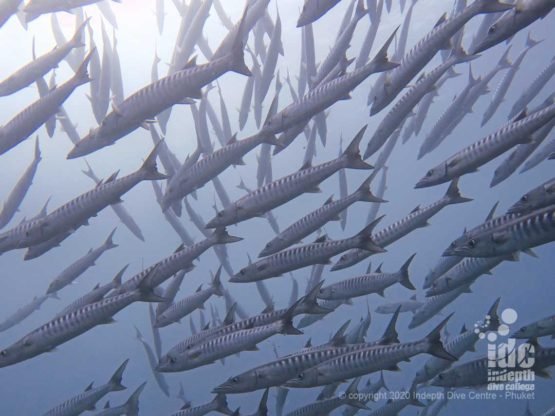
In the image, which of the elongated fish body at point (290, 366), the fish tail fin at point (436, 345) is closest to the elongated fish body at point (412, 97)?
the fish tail fin at point (436, 345)

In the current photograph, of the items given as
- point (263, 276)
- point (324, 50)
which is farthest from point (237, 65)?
point (324, 50)

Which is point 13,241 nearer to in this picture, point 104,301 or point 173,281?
point 104,301

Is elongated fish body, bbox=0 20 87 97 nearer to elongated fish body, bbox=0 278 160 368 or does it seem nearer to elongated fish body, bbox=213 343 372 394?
elongated fish body, bbox=0 278 160 368

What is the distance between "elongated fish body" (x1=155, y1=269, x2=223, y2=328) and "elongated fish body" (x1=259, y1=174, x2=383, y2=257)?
1.15 m

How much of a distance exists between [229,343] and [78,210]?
1.92m

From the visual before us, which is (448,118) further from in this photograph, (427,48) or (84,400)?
(84,400)

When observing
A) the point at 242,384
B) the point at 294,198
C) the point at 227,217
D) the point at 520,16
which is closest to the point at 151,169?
the point at 227,217

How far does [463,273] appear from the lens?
5531mm

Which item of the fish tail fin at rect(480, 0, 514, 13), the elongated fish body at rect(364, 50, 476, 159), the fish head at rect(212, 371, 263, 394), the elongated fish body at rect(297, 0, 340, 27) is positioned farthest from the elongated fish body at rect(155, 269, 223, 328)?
the fish tail fin at rect(480, 0, 514, 13)

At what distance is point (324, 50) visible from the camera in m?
22.8

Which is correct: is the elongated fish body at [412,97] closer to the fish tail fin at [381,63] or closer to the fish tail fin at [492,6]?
the fish tail fin at [381,63]

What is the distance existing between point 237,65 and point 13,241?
2824mm

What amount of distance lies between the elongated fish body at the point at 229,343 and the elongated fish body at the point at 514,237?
1.84 metres

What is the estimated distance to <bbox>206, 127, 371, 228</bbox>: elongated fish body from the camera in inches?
187
